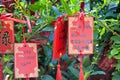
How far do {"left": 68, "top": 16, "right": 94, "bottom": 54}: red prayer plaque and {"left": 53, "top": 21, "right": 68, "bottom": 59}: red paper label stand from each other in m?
0.04

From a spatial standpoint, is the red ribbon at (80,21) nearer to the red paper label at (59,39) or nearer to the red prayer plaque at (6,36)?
the red paper label at (59,39)

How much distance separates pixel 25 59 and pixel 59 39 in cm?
13

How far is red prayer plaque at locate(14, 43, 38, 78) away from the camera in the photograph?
3.10 feet

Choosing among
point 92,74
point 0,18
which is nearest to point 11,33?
point 0,18

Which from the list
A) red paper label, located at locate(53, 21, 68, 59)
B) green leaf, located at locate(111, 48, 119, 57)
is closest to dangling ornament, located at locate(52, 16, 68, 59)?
red paper label, located at locate(53, 21, 68, 59)

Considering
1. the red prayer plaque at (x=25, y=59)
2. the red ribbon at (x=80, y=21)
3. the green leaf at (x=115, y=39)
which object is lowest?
the red prayer plaque at (x=25, y=59)

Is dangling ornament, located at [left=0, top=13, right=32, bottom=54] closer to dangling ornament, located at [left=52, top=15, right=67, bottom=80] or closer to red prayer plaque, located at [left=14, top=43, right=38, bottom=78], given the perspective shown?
red prayer plaque, located at [left=14, top=43, right=38, bottom=78]

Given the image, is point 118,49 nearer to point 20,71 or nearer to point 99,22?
point 99,22

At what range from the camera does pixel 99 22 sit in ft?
3.18

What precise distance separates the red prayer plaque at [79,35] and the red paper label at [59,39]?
0.12 feet

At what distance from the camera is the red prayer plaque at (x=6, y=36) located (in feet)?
3.27

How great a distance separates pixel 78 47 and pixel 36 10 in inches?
9.5

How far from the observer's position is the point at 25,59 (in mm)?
945

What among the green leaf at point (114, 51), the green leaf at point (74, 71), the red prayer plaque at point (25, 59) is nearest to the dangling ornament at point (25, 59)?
the red prayer plaque at point (25, 59)
